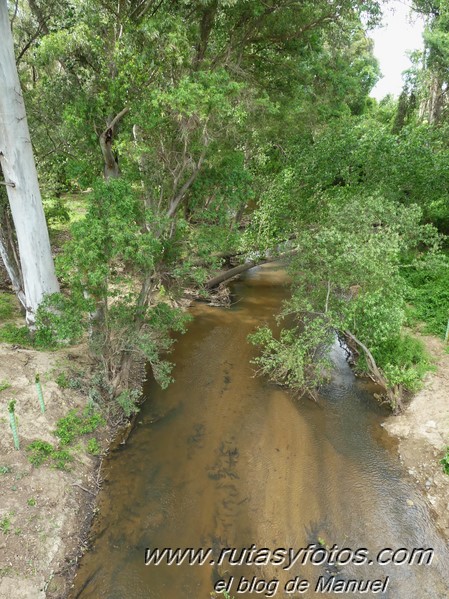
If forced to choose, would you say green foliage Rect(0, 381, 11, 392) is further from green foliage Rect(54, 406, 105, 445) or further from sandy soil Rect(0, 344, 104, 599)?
green foliage Rect(54, 406, 105, 445)

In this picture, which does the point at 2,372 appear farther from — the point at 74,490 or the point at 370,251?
the point at 370,251

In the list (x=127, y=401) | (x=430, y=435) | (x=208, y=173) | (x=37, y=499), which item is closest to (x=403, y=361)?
(x=430, y=435)

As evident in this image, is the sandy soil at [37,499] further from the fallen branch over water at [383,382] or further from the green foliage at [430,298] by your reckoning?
the green foliage at [430,298]

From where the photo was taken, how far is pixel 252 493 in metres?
8.66

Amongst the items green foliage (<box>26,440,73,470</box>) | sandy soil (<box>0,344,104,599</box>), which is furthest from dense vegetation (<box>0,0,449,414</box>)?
green foliage (<box>26,440,73,470</box>)

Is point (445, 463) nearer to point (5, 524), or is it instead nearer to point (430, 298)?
point (430, 298)

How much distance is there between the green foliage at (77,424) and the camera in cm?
895

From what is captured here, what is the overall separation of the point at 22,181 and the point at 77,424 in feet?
21.0

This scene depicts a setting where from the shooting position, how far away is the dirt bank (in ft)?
28.6

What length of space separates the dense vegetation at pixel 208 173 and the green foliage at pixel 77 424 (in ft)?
2.36

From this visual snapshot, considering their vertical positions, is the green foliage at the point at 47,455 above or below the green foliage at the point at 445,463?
above

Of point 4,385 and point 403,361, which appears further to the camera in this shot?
point 403,361

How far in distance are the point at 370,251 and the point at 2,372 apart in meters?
10.0

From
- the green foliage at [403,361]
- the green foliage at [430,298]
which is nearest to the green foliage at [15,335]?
the green foliage at [403,361]
